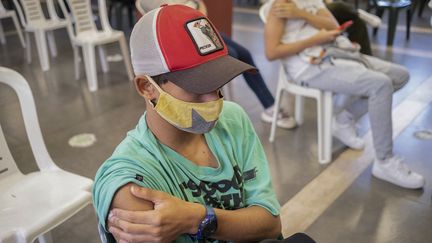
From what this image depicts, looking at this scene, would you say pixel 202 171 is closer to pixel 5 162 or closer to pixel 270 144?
pixel 5 162

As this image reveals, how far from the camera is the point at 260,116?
3.12 m

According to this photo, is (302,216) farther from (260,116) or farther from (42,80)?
(42,80)

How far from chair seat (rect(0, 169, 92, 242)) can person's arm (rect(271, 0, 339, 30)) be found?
1322 millimetres

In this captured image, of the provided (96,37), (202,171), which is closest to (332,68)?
(202,171)

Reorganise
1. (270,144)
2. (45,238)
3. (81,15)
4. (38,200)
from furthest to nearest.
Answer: (81,15) → (270,144) → (45,238) → (38,200)

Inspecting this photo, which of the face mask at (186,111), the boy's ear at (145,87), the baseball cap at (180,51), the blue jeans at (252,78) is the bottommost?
the blue jeans at (252,78)

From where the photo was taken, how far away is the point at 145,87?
96cm

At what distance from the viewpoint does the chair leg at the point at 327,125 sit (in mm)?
2363

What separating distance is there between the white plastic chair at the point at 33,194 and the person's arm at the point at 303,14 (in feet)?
4.29

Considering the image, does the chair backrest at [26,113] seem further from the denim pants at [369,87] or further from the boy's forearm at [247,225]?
the denim pants at [369,87]

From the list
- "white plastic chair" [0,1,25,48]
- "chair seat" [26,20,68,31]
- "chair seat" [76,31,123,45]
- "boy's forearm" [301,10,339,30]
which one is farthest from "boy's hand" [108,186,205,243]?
"white plastic chair" [0,1,25,48]

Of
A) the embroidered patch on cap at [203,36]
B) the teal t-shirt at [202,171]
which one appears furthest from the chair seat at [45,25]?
the embroidered patch on cap at [203,36]

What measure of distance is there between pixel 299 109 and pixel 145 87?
6.92 feet

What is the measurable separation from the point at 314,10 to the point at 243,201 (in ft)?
5.32
